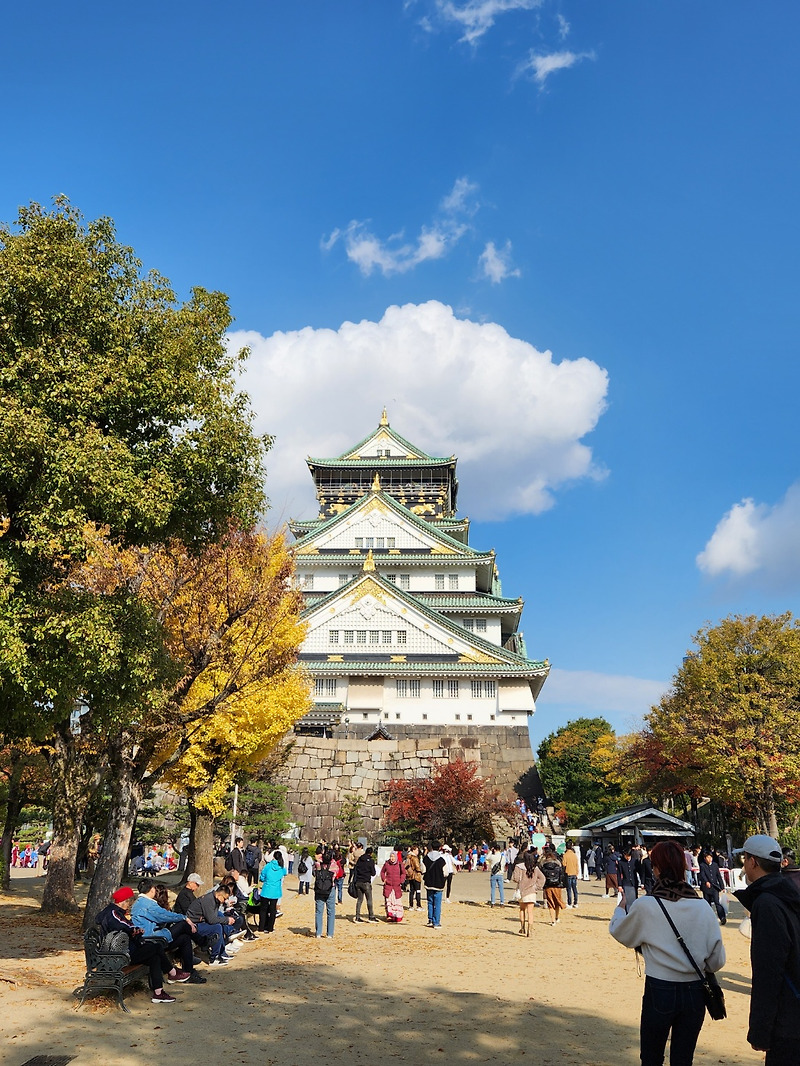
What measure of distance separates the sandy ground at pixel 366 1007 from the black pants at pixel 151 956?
216 mm

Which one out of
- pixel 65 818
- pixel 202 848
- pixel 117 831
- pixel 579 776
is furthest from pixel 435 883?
pixel 579 776

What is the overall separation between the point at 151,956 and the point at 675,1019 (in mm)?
6793

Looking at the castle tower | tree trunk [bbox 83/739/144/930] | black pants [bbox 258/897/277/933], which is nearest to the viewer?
tree trunk [bbox 83/739/144/930]

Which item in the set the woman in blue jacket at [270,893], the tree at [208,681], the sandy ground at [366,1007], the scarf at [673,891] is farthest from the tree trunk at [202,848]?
the scarf at [673,891]

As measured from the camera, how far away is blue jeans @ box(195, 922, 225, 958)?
37.3 feet

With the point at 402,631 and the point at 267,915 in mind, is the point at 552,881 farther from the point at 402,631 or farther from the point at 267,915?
the point at 402,631

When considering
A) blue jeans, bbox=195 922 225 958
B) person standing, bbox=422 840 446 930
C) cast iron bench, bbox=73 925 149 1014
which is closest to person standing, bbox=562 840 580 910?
person standing, bbox=422 840 446 930

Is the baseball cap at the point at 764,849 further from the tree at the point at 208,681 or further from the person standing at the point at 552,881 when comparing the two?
the person standing at the point at 552,881

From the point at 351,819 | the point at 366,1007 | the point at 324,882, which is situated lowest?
the point at 366,1007

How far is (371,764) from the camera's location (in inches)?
1414

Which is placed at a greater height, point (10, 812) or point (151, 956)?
point (10, 812)

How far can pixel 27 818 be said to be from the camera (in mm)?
42844

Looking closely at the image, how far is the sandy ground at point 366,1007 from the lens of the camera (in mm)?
7129

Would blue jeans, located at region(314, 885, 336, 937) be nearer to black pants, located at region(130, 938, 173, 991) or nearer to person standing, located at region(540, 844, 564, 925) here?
person standing, located at region(540, 844, 564, 925)
